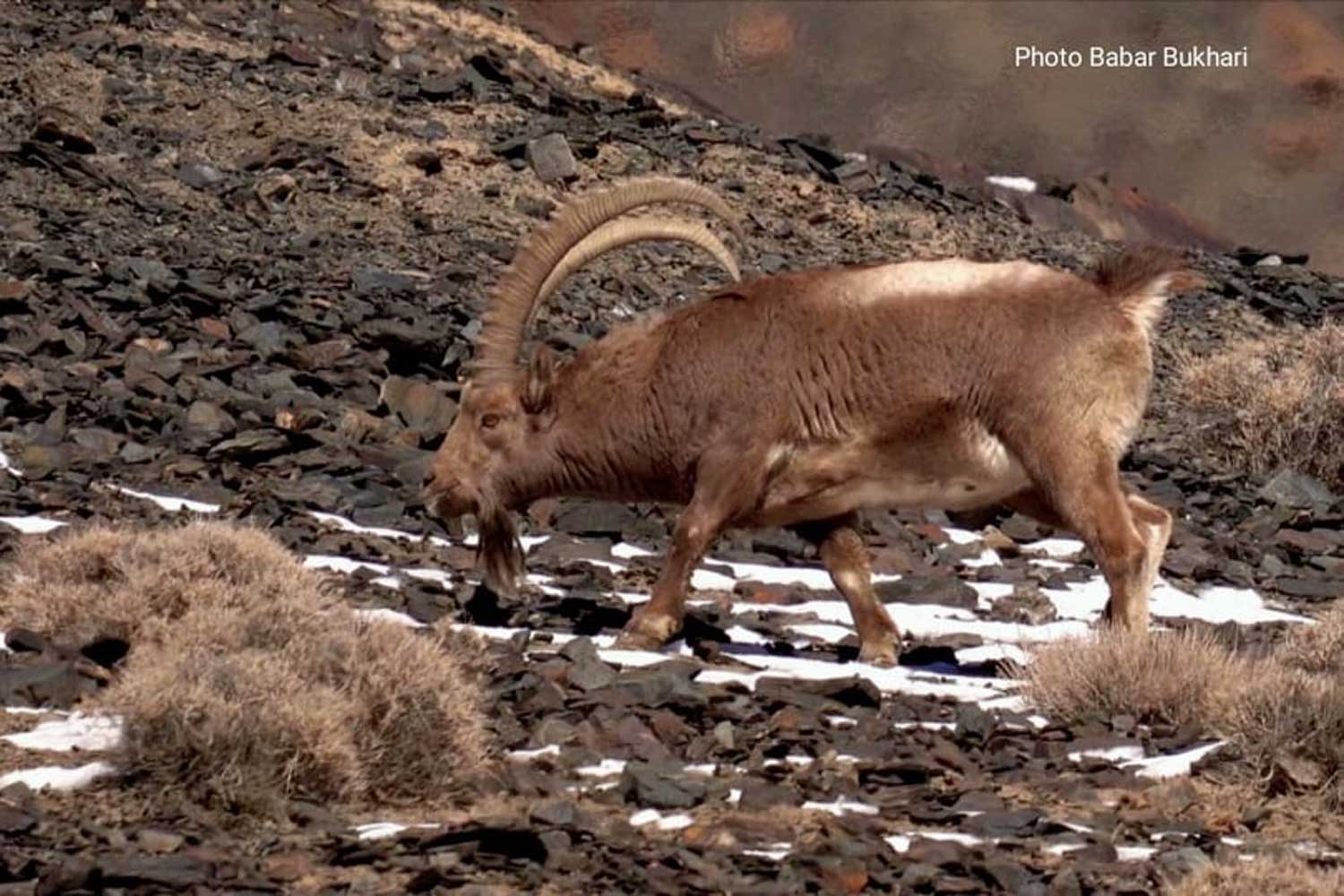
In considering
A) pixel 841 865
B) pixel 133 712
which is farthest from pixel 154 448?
pixel 841 865

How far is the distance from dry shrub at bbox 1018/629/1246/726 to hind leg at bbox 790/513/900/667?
1431mm

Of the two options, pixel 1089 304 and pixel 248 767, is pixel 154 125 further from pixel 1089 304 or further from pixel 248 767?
pixel 248 767

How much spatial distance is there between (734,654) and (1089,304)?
2.31m

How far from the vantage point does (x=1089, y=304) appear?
1188cm

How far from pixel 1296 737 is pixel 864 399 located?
3.25 metres

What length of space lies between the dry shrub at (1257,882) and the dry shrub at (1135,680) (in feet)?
7.52

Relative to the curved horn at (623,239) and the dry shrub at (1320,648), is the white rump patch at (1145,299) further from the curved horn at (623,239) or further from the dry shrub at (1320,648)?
the curved horn at (623,239)

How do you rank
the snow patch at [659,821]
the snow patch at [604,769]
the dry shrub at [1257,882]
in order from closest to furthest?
the dry shrub at [1257,882], the snow patch at [659,821], the snow patch at [604,769]

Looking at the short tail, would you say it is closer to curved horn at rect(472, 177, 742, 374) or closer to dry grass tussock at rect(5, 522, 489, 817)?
curved horn at rect(472, 177, 742, 374)

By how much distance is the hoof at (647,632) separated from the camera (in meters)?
11.7

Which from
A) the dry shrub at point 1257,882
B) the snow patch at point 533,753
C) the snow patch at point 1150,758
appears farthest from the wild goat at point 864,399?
the dry shrub at point 1257,882

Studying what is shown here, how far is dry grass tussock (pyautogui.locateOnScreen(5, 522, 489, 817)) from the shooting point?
8.23 metres

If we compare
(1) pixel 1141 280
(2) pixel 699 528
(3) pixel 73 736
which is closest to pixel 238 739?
(3) pixel 73 736

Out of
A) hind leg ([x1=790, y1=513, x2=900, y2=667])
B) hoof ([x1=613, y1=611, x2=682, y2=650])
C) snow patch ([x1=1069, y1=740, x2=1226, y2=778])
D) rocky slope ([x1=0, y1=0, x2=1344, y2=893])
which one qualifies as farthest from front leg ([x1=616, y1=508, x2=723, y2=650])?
snow patch ([x1=1069, y1=740, x2=1226, y2=778])
